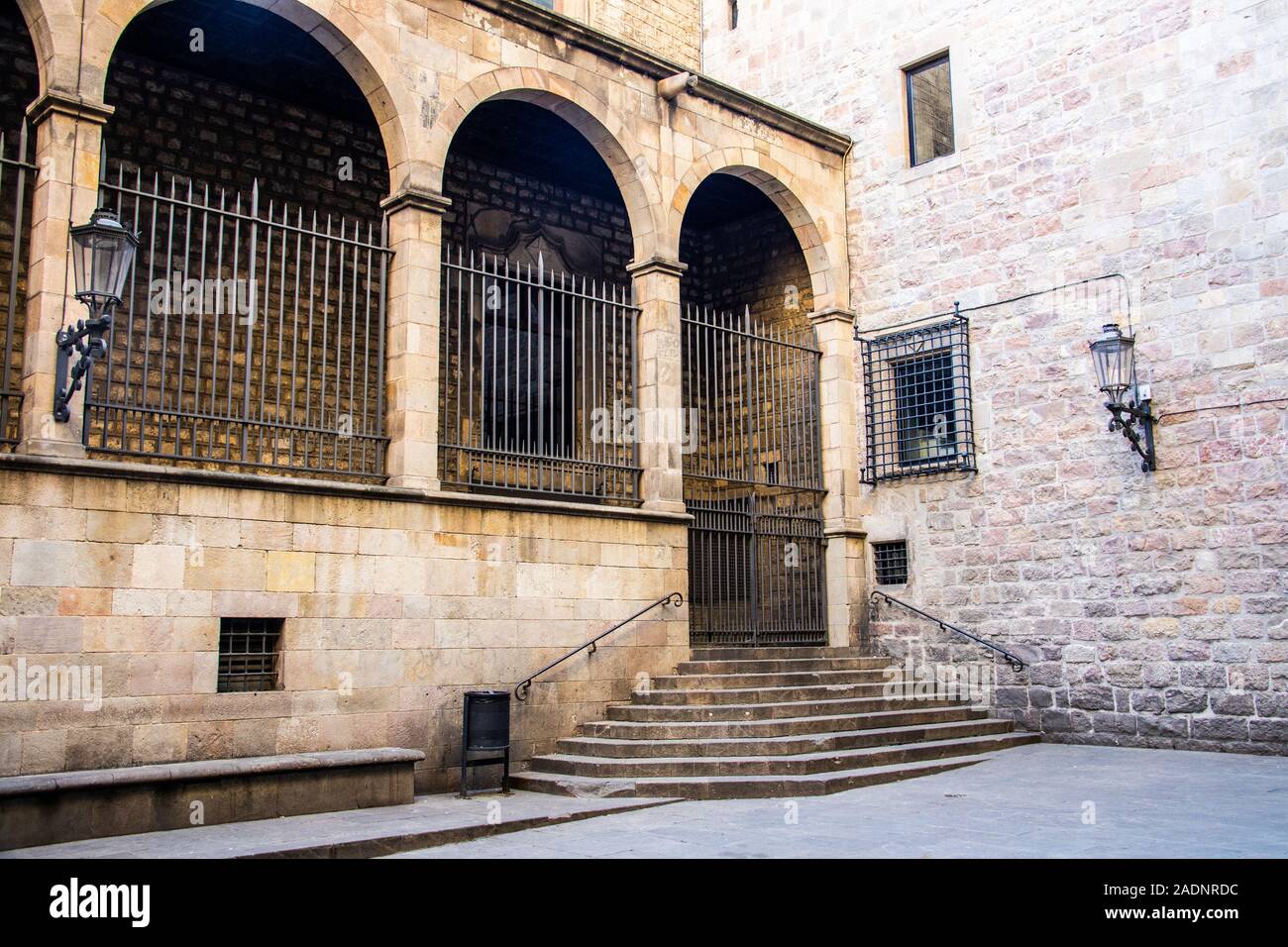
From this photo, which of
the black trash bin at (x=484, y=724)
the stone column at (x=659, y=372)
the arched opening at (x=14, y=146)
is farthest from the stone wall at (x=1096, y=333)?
the arched opening at (x=14, y=146)

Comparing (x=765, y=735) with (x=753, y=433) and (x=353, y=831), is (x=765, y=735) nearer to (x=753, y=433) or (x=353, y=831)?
(x=353, y=831)

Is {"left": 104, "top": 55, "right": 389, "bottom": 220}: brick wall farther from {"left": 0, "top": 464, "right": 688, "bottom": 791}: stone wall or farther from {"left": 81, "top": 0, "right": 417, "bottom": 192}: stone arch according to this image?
{"left": 0, "top": 464, "right": 688, "bottom": 791}: stone wall

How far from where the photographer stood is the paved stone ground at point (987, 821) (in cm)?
608

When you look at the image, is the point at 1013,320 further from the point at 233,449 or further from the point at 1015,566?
the point at 233,449

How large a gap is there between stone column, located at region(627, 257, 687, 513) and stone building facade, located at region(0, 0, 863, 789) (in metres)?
0.03

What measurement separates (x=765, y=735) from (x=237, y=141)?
23.8 feet

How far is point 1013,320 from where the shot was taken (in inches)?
451

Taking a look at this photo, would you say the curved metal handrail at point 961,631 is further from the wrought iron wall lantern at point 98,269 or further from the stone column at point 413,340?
the wrought iron wall lantern at point 98,269

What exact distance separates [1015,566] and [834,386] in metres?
2.74

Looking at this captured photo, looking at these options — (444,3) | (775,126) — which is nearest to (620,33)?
(775,126)

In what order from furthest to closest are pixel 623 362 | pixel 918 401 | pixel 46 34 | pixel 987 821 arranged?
pixel 918 401 → pixel 623 362 → pixel 46 34 → pixel 987 821

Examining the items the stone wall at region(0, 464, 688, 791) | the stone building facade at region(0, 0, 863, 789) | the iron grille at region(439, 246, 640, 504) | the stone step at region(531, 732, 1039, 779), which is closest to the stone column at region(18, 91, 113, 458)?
the stone building facade at region(0, 0, 863, 789)

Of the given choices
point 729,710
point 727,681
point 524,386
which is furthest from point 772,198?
point 729,710

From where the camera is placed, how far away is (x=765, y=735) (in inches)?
365
